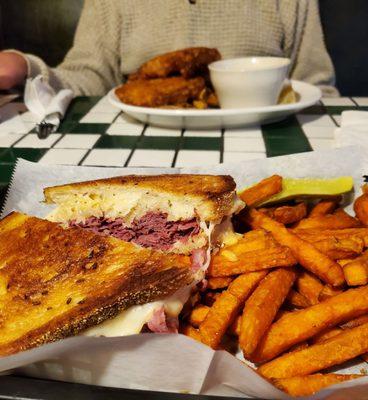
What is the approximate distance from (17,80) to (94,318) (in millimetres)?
2349

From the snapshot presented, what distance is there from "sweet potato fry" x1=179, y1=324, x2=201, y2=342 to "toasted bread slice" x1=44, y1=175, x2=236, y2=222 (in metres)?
0.30

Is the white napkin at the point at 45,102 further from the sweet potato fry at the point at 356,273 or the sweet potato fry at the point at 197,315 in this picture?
the sweet potato fry at the point at 356,273

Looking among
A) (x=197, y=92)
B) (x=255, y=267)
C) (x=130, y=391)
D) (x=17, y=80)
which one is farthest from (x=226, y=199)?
(x=17, y=80)

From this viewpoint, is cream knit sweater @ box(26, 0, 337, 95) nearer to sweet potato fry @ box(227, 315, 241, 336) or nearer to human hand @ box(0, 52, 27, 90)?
human hand @ box(0, 52, 27, 90)

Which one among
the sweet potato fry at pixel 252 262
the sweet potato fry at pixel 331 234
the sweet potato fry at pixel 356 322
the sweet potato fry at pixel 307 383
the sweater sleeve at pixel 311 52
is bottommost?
the sweater sleeve at pixel 311 52

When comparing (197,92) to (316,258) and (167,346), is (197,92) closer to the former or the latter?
(316,258)

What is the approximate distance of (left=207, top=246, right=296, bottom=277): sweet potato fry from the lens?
1.20 m

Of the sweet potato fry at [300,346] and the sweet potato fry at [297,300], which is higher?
the sweet potato fry at [300,346]

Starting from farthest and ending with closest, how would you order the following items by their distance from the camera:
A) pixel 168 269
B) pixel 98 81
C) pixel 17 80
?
pixel 98 81 < pixel 17 80 < pixel 168 269

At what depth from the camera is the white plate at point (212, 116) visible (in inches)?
82.7

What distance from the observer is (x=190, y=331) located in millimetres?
1126

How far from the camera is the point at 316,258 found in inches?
48.2

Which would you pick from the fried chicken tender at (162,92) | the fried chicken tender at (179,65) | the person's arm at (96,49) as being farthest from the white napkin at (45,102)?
the person's arm at (96,49)

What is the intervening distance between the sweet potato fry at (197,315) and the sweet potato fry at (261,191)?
41 cm
